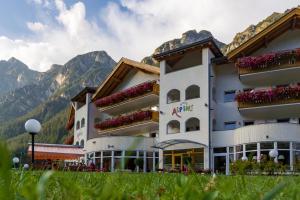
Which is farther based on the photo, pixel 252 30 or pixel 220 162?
pixel 252 30

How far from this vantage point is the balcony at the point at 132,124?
36.0 meters

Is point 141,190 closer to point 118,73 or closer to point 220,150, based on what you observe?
point 220,150

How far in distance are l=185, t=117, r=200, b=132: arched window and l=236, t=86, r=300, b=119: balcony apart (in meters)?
3.77

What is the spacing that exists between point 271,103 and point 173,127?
9087mm

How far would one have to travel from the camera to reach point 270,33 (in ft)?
101

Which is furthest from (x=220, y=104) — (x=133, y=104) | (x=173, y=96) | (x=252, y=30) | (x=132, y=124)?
(x=252, y=30)

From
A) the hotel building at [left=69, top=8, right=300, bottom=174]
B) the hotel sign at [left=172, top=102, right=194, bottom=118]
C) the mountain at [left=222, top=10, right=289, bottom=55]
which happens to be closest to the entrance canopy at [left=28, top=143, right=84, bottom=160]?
the hotel building at [left=69, top=8, right=300, bottom=174]

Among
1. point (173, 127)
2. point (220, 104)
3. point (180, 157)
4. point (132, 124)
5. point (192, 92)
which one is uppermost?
point (192, 92)

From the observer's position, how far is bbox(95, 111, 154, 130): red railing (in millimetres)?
35934

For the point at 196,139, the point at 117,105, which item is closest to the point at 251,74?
the point at 196,139

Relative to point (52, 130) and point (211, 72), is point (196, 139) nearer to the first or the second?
point (211, 72)

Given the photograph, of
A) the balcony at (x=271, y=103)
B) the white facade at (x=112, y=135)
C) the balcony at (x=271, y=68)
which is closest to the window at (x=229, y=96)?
the balcony at (x=271, y=68)

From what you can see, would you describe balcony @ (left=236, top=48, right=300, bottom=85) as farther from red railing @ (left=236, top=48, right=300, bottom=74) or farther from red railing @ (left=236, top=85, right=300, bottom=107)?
red railing @ (left=236, top=85, right=300, bottom=107)

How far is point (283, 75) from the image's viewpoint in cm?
3002
